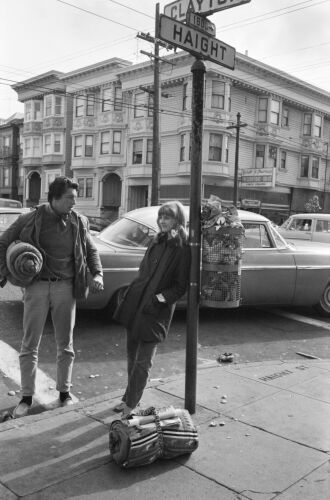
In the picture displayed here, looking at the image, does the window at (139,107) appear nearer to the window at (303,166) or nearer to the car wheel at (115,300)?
the window at (303,166)

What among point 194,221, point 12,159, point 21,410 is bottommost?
point 21,410

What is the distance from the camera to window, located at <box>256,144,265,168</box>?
112 feet

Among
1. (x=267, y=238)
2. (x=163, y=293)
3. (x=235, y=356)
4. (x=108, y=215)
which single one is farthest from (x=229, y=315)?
(x=108, y=215)

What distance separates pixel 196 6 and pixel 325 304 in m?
5.72

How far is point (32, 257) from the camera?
12.5 ft

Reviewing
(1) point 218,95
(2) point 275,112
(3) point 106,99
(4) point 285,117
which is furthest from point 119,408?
(4) point 285,117

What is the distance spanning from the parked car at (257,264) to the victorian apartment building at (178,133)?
74.6ft

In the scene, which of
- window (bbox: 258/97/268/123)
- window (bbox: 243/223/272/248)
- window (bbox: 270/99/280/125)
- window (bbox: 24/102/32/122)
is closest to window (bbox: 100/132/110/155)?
window (bbox: 24/102/32/122)

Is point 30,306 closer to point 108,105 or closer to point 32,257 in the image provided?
point 32,257

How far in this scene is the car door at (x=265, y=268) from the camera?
738cm

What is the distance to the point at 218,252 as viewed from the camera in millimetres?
3895

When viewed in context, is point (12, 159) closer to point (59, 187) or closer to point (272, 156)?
point (272, 156)

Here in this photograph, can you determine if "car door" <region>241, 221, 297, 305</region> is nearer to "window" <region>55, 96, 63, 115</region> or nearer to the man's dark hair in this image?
the man's dark hair

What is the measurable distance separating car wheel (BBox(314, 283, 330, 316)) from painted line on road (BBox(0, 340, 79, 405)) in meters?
4.88
